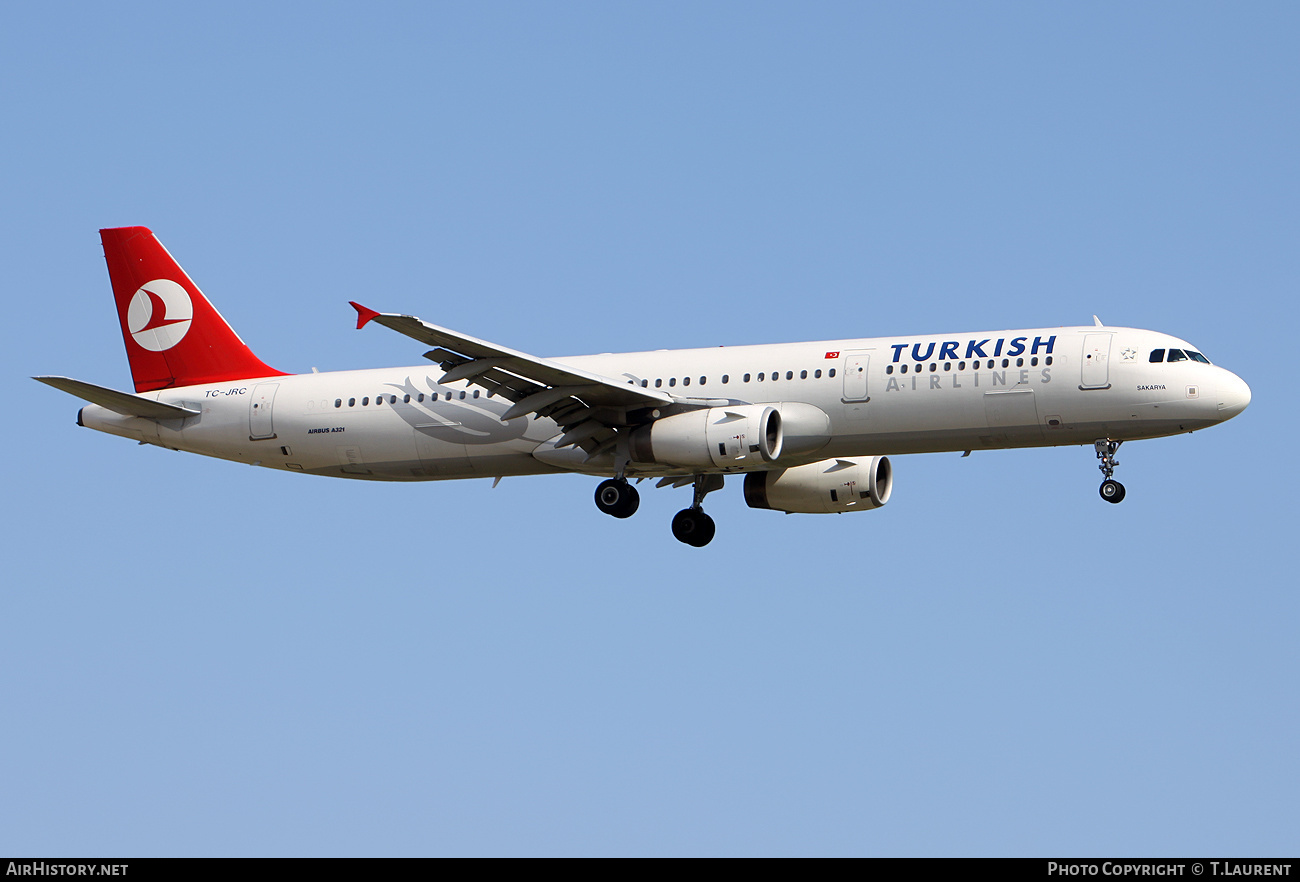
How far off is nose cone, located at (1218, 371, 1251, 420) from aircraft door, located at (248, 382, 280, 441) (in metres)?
24.3

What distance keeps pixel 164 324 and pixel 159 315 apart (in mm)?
327

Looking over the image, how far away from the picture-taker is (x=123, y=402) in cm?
4541

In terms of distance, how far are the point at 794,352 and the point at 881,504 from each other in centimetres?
651

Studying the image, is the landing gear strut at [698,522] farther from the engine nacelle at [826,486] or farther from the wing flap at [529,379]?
the wing flap at [529,379]

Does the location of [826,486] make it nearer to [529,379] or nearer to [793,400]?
[793,400]

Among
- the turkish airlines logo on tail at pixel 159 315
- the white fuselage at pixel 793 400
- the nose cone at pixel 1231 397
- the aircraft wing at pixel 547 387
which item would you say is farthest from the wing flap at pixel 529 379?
the nose cone at pixel 1231 397

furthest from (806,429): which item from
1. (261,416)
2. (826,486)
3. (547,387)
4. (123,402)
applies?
(123,402)

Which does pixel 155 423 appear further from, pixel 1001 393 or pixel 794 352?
pixel 1001 393

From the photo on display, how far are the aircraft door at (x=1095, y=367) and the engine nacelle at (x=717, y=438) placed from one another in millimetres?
7162

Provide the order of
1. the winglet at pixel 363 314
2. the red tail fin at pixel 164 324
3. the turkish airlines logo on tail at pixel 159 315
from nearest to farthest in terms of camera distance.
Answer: the winglet at pixel 363 314, the red tail fin at pixel 164 324, the turkish airlines logo on tail at pixel 159 315

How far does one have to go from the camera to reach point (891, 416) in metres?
40.3

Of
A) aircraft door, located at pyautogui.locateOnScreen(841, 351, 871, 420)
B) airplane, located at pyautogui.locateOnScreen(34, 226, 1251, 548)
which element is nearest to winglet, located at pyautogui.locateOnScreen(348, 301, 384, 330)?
airplane, located at pyautogui.locateOnScreen(34, 226, 1251, 548)

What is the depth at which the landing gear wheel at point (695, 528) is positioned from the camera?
46.2m

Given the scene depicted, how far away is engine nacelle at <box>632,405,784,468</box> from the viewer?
40.3 m
